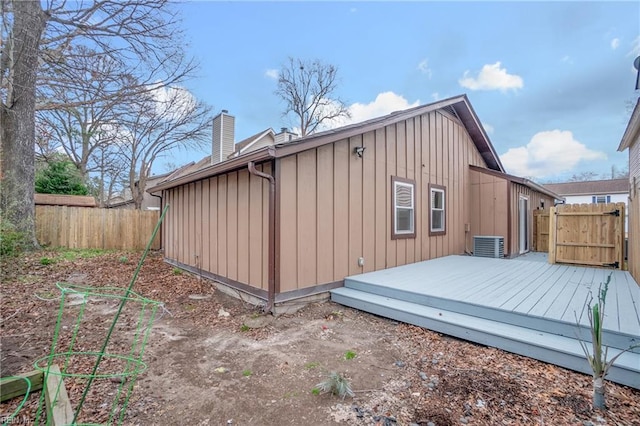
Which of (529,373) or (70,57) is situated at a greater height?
(70,57)

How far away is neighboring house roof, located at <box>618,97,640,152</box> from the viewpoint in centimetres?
Result: 436

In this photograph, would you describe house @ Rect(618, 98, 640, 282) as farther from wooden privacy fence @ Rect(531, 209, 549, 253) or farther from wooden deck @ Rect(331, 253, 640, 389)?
wooden privacy fence @ Rect(531, 209, 549, 253)

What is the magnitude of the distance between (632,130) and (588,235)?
112 inches

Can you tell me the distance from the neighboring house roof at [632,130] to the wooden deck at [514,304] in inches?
103

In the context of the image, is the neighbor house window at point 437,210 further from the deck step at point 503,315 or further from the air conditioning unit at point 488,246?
the deck step at point 503,315

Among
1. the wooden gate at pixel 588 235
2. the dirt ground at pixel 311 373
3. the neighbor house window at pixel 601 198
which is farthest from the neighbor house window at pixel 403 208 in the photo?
the neighbor house window at pixel 601 198

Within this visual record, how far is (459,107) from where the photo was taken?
28.5 feet

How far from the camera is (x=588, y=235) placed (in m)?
Result: 6.81

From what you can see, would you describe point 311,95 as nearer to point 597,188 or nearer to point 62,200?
point 62,200

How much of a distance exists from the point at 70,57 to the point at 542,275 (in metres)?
11.9

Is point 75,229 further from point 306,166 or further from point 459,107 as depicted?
point 459,107

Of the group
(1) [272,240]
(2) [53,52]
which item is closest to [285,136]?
(2) [53,52]

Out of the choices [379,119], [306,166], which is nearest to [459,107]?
[379,119]

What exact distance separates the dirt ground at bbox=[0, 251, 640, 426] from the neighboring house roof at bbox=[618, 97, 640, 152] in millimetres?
4042
